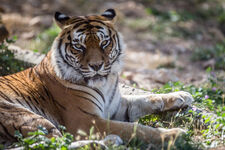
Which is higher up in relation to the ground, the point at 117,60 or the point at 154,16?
the point at 154,16

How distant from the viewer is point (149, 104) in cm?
444

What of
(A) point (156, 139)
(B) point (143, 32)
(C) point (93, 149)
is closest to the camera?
(C) point (93, 149)

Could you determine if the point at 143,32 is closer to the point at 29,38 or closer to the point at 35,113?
the point at 29,38

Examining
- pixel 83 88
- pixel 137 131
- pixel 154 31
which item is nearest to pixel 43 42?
pixel 154 31

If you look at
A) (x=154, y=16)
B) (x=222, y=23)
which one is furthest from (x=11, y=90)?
(x=222, y=23)

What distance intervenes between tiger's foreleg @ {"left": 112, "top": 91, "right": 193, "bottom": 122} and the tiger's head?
0.47 metres

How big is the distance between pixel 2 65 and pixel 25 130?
2.33m

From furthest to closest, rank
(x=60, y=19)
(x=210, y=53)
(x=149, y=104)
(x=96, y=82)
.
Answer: (x=210, y=53), (x=149, y=104), (x=60, y=19), (x=96, y=82)

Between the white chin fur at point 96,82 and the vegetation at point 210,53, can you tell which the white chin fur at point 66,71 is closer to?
Result: the white chin fur at point 96,82

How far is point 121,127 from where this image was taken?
3.86 metres

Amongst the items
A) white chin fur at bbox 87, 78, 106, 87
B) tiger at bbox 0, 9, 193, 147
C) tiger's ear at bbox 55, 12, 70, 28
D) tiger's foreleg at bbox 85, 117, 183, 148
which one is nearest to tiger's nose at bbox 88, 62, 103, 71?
tiger at bbox 0, 9, 193, 147

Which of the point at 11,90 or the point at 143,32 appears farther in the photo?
the point at 143,32

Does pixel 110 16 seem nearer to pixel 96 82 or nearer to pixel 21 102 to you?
pixel 96 82

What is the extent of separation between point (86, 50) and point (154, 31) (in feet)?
20.6
